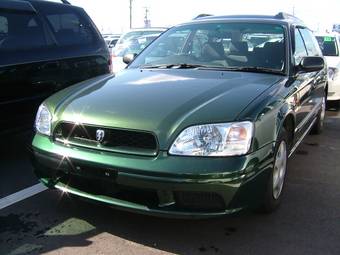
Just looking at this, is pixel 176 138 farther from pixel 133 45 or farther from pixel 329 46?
pixel 329 46

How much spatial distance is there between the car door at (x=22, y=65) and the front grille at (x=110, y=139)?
152 cm

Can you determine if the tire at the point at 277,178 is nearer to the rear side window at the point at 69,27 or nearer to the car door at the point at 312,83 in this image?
the car door at the point at 312,83

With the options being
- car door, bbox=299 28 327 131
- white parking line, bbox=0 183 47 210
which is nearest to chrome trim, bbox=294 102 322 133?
car door, bbox=299 28 327 131

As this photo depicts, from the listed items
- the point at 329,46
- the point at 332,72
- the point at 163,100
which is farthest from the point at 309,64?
the point at 329,46

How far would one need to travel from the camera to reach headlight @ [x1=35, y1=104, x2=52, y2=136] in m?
3.77

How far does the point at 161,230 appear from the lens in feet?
12.1

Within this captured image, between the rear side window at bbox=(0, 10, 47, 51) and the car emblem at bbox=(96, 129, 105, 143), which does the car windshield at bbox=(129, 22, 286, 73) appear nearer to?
the rear side window at bbox=(0, 10, 47, 51)

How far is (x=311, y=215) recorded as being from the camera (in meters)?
4.01

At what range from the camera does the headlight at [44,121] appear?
148 inches

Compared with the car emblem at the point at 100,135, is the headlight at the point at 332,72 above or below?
below

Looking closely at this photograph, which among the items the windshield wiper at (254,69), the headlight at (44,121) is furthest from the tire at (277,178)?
the headlight at (44,121)

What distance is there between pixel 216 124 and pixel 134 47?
6970mm

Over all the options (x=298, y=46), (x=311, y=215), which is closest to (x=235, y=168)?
(x=311, y=215)

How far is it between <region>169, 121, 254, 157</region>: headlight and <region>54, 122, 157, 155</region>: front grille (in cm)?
19
